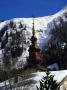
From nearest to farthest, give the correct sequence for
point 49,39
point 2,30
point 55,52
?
point 55,52
point 49,39
point 2,30

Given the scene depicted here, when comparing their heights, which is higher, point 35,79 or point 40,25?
point 40,25

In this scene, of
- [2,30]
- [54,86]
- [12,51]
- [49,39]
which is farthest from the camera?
[2,30]

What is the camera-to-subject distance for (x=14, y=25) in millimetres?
173000

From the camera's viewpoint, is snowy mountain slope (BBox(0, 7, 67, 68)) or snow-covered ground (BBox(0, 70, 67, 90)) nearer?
snow-covered ground (BBox(0, 70, 67, 90))

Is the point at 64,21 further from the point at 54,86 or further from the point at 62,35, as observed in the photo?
the point at 54,86

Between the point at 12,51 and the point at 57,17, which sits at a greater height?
the point at 57,17

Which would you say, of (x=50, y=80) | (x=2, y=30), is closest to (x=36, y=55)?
(x=50, y=80)

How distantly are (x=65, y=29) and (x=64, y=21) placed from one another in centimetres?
767

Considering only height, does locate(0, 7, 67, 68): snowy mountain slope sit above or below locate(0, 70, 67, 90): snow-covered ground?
above

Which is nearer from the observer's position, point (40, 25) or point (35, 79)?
point (35, 79)

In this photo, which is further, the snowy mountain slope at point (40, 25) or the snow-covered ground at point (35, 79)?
the snowy mountain slope at point (40, 25)

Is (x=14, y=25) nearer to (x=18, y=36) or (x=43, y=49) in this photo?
(x=18, y=36)

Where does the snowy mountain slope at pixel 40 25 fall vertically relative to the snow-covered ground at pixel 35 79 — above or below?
above

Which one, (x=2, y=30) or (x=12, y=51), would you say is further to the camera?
(x=2, y=30)
